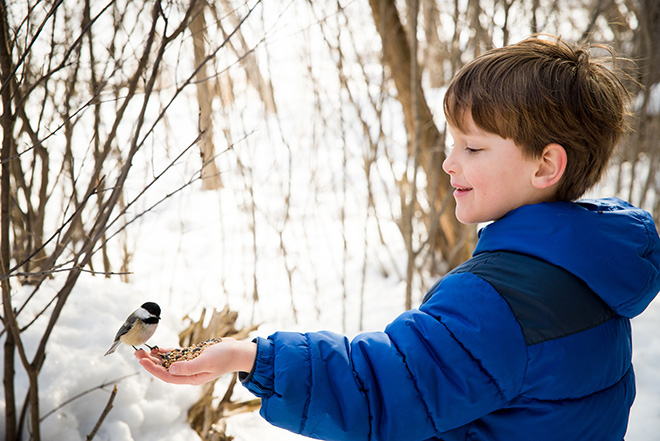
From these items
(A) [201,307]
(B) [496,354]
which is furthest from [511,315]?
(A) [201,307]

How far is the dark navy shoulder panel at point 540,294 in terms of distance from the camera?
0.94 meters

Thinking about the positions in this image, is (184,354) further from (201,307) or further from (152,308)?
(201,307)

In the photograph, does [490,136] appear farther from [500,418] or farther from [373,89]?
[373,89]

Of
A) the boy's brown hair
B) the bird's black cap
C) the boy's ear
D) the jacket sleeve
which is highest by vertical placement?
the boy's brown hair

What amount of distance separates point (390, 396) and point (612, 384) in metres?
0.46

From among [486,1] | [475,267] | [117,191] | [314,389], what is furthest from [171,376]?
[486,1]

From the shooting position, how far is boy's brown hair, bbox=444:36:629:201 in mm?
1070

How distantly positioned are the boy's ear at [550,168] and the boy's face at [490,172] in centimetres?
1

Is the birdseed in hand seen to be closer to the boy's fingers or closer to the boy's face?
the boy's fingers

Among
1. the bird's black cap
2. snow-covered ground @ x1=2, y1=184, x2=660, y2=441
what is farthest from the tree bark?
the bird's black cap

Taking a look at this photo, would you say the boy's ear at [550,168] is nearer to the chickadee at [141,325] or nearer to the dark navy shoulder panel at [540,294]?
the dark navy shoulder panel at [540,294]

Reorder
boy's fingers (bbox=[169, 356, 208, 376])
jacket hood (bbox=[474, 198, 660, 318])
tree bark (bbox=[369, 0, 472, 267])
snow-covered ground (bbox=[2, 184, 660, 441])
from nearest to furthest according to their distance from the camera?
boy's fingers (bbox=[169, 356, 208, 376]) < jacket hood (bbox=[474, 198, 660, 318]) < snow-covered ground (bbox=[2, 184, 660, 441]) < tree bark (bbox=[369, 0, 472, 267])

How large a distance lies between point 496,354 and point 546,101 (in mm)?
480

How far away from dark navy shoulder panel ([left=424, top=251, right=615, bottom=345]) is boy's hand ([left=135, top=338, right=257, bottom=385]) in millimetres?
394
